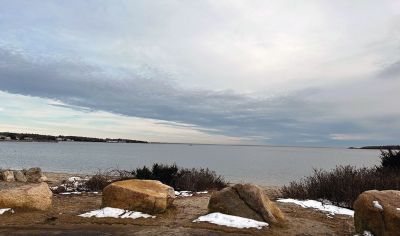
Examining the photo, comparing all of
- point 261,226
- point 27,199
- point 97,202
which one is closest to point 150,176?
point 97,202

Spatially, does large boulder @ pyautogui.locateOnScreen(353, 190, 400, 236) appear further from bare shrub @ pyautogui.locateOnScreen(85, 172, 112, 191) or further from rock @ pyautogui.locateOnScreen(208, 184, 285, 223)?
bare shrub @ pyautogui.locateOnScreen(85, 172, 112, 191)

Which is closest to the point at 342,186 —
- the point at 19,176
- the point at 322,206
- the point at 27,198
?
the point at 322,206

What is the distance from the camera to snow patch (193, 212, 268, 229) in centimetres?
896

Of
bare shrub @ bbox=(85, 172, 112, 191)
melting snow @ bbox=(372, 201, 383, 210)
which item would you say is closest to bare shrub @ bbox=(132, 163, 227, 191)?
bare shrub @ bbox=(85, 172, 112, 191)

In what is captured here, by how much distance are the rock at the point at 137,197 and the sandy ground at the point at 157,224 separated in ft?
0.85

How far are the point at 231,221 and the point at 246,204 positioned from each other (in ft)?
1.71

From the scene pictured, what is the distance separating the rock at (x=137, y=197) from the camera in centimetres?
984

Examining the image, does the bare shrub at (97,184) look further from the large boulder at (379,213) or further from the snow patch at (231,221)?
the large boulder at (379,213)

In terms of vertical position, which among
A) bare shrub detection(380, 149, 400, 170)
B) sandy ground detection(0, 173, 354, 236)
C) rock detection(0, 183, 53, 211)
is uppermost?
bare shrub detection(380, 149, 400, 170)

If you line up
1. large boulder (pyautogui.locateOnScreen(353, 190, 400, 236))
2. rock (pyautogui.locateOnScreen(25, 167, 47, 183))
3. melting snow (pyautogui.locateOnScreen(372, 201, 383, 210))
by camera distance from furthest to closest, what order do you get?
rock (pyautogui.locateOnScreen(25, 167, 47, 183))
melting snow (pyautogui.locateOnScreen(372, 201, 383, 210))
large boulder (pyautogui.locateOnScreen(353, 190, 400, 236))

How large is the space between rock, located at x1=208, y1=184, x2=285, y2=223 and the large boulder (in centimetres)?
173

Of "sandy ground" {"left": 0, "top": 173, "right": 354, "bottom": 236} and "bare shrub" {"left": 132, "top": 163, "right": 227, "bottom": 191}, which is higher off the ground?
"bare shrub" {"left": 132, "top": 163, "right": 227, "bottom": 191}

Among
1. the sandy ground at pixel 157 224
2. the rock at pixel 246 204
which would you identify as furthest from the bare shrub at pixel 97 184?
the rock at pixel 246 204

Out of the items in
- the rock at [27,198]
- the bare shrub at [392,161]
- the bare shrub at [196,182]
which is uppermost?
the bare shrub at [392,161]
